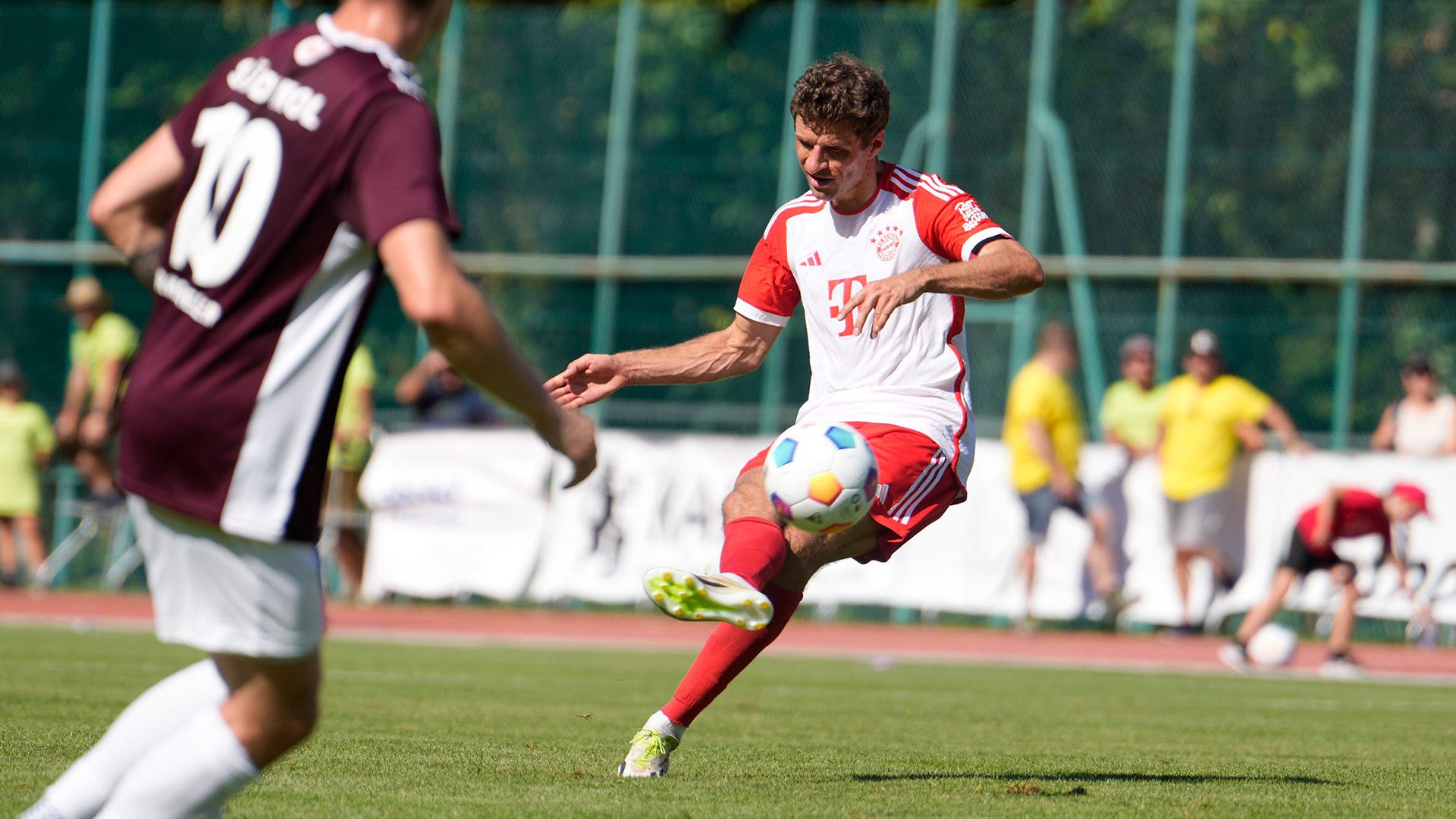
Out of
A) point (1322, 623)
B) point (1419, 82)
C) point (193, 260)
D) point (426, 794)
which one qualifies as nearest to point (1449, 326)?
point (1419, 82)

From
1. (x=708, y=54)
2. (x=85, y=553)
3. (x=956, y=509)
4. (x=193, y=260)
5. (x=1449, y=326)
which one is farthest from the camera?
(x=708, y=54)

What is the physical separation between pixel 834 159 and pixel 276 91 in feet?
8.41

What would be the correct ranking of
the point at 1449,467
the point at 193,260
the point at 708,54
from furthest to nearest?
the point at 708,54 → the point at 1449,467 → the point at 193,260

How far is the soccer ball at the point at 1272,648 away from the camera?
11.8 metres

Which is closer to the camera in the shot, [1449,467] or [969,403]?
[969,403]

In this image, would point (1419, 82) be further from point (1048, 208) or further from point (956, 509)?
point (956, 509)

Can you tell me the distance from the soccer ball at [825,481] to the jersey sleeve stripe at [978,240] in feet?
2.08

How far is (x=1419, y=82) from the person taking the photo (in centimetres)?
1777

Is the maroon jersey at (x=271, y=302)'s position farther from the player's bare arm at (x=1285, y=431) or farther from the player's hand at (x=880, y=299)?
the player's bare arm at (x=1285, y=431)

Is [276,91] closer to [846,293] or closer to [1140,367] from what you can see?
[846,293]

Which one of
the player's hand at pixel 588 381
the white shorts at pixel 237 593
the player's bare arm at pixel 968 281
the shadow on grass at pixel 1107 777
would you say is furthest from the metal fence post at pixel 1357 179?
the white shorts at pixel 237 593

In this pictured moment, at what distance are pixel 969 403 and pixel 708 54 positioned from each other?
15.6 meters

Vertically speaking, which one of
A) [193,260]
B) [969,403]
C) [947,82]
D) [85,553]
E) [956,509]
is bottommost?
[85,553]

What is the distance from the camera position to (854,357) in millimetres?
5633
